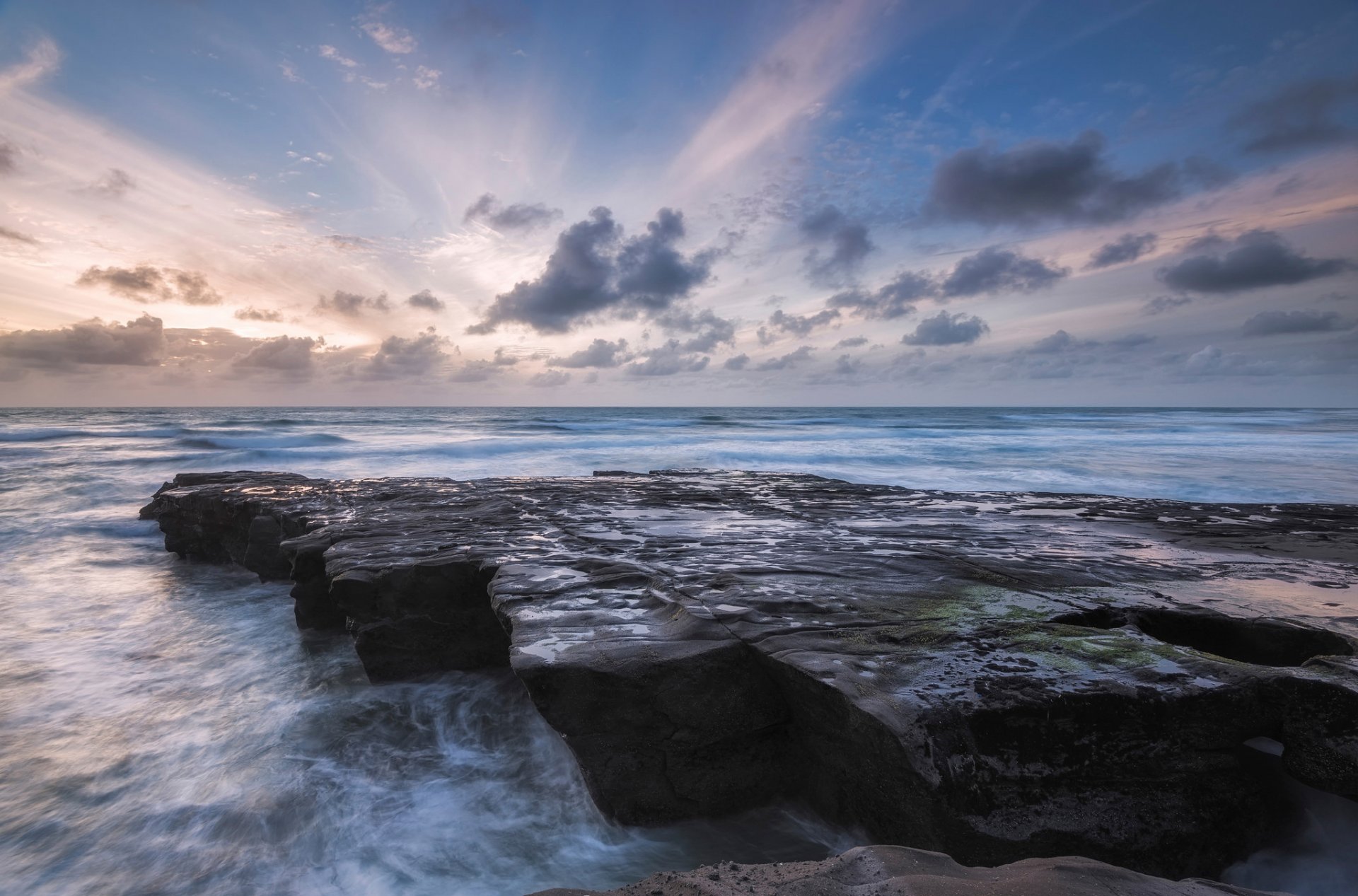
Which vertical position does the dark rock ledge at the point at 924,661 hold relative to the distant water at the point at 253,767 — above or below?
above

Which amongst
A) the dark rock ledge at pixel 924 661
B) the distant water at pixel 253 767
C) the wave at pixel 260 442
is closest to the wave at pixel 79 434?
the wave at pixel 260 442

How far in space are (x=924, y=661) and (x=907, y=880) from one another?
1.14m

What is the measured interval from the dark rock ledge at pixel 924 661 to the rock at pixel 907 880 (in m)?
0.47

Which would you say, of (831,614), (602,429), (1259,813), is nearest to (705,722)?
(831,614)

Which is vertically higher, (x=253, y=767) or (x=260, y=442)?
(x=260, y=442)

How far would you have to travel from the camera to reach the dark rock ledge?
2262mm

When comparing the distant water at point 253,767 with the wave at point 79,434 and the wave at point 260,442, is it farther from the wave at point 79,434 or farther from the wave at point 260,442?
the wave at point 79,434

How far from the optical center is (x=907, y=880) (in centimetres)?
162

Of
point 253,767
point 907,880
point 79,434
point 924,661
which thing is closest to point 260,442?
point 79,434

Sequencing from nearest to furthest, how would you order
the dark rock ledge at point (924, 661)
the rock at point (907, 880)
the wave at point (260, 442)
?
1. the rock at point (907, 880)
2. the dark rock ledge at point (924, 661)
3. the wave at point (260, 442)

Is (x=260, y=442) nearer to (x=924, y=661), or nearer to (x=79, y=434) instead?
(x=79, y=434)

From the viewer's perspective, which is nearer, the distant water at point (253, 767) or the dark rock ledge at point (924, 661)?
the dark rock ledge at point (924, 661)

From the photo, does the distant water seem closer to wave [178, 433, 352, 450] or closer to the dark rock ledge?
the dark rock ledge

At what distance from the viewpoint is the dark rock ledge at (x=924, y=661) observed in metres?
2.26
